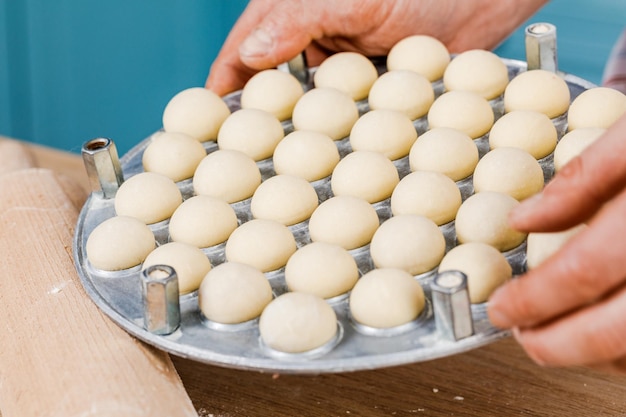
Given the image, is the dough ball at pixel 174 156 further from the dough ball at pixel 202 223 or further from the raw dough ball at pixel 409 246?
the raw dough ball at pixel 409 246

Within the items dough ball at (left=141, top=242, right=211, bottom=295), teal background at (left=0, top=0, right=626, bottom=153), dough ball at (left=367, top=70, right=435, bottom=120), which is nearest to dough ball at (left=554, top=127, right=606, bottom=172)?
dough ball at (left=367, top=70, right=435, bottom=120)

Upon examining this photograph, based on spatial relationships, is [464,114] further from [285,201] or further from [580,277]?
[580,277]

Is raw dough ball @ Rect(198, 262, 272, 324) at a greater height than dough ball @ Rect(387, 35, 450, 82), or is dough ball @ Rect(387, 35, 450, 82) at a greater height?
dough ball @ Rect(387, 35, 450, 82)

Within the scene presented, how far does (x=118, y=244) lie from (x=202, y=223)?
0.35 ft

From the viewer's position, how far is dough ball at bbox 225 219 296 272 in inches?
37.5

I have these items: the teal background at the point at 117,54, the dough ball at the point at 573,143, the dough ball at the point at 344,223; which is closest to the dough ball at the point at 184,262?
the dough ball at the point at 344,223

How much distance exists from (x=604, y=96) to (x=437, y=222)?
317mm

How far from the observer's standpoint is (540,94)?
1.17m

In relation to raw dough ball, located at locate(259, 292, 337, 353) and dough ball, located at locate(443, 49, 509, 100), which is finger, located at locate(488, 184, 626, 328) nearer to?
Result: raw dough ball, located at locate(259, 292, 337, 353)

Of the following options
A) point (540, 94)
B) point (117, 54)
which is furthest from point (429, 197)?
point (117, 54)

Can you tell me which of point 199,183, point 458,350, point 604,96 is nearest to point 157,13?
point 199,183

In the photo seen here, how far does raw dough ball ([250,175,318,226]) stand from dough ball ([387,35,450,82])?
379mm

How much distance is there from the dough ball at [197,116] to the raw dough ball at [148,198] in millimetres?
173

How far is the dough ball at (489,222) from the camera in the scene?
3.04 ft
